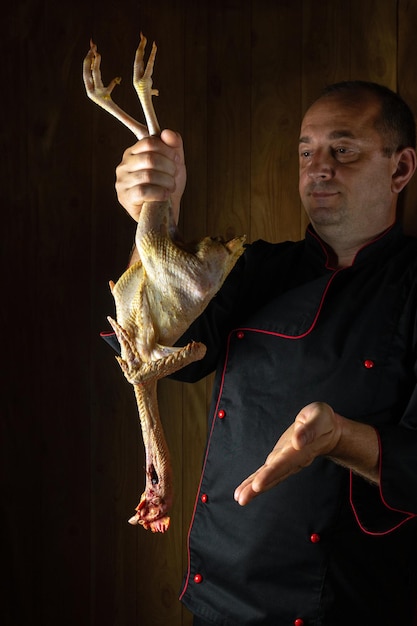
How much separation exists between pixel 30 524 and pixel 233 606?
893 millimetres

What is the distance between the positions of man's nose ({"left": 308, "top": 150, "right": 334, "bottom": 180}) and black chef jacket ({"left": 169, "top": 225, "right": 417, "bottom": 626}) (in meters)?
0.13

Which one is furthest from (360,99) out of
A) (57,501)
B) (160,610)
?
(160,610)

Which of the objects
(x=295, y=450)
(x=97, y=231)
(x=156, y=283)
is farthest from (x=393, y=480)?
(x=97, y=231)

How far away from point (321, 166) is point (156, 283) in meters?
0.47

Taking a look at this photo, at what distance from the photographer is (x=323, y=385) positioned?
147cm

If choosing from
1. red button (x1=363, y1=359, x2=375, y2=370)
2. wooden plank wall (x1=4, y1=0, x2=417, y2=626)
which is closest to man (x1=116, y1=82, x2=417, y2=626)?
red button (x1=363, y1=359, x2=375, y2=370)

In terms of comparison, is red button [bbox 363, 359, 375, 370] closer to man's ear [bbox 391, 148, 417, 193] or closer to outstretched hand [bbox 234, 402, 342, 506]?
outstretched hand [bbox 234, 402, 342, 506]

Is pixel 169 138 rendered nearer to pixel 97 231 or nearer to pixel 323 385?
pixel 323 385

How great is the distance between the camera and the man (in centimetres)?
140

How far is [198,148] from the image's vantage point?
217 centimetres

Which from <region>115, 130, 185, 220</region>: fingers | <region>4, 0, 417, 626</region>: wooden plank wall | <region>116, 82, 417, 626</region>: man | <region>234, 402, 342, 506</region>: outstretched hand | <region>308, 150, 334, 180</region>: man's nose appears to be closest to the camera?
<region>234, 402, 342, 506</region>: outstretched hand

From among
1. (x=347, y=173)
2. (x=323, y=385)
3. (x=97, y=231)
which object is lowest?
(x=323, y=385)

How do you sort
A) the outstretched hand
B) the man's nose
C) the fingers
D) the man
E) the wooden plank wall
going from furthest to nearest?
the wooden plank wall
the man's nose
the man
the fingers
the outstretched hand

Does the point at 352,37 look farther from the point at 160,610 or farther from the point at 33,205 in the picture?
the point at 160,610
